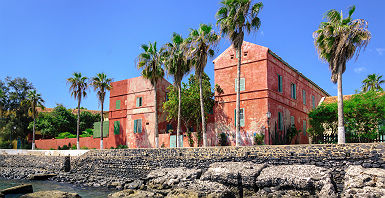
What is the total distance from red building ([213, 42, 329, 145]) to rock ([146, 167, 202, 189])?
7.46m

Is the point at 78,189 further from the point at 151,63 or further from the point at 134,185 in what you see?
the point at 151,63

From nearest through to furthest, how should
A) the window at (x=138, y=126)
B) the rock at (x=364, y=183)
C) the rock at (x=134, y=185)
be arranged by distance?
the rock at (x=364, y=183) → the rock at (x=134, y=185) → the window at (x=138, y=126)

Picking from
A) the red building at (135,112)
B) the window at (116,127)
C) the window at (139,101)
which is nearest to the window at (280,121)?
the red building at (135,112)

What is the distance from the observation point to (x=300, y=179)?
12.9m

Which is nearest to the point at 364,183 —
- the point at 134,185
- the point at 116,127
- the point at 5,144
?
the point at 134,185

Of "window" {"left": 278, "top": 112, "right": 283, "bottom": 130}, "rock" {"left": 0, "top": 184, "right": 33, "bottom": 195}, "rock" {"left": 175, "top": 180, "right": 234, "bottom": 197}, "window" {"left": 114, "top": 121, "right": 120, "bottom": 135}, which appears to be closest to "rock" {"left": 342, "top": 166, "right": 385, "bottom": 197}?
"rock" {"left": 175, "top": 180, "right": 234, "bottom": 197}

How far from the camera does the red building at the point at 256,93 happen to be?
2227 centimetres

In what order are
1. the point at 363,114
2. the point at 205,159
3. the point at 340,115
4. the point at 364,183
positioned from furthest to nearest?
the point at 363,114 → the point at 205,159 → the point at 340,115 → the point at 364,183

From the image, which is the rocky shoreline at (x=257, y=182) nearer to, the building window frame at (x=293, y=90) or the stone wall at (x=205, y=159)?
the stone wall at (x=205, y=159)

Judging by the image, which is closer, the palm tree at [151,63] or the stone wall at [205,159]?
the stone wall at [205,159]

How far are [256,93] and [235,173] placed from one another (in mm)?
9307

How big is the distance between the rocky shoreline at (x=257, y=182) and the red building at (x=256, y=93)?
698 cm

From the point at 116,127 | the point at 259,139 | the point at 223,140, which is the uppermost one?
the point at 116,127

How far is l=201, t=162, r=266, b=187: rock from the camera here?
14352mm
